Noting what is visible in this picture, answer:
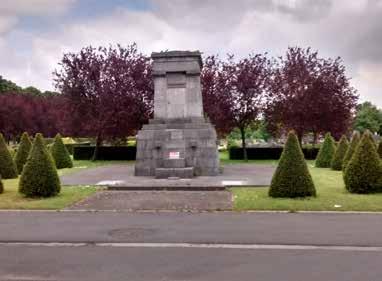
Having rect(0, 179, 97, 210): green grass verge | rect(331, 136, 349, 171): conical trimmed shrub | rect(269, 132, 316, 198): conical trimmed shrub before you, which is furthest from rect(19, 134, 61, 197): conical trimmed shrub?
rect(331, 136, 349, 171): conical trimmed shrub

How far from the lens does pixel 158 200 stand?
633 inches

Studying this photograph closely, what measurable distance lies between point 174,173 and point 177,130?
2.30 metres

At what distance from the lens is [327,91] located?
138 feet

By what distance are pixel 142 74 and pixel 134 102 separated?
270cm

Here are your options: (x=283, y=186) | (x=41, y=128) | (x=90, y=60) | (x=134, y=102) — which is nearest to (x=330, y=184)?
(x=283, y=186)

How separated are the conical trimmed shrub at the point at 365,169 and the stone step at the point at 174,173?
7.81 metres

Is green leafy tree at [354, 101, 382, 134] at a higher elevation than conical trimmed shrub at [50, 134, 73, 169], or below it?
higher

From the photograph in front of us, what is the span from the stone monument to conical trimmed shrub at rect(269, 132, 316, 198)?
7144mm

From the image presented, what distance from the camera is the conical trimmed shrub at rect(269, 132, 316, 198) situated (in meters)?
15.7

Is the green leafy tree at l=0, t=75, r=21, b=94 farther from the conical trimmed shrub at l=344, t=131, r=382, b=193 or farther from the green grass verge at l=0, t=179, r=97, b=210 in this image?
the conical trimmed shrub at l=344, t=131, r=382, b=193

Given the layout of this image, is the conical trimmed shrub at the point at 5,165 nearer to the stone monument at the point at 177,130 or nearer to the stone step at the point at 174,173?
the stone monument at the point at 177,130

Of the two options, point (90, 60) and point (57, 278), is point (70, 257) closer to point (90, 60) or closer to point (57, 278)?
point (57, 278)

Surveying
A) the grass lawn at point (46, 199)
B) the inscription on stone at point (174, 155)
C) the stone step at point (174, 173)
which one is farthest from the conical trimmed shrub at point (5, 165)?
the inscription on stone at point (174, 155)

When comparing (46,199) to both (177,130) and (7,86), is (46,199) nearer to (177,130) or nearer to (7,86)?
(177,130)
